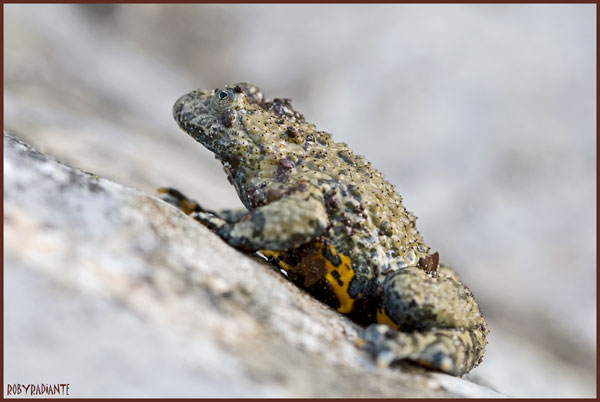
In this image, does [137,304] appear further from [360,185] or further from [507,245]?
[507,245]

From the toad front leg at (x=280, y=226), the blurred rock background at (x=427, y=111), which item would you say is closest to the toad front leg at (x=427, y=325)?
the toad front leg at (x=280, y=226)

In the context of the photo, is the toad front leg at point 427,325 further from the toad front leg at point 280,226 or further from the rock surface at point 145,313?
the toad front leg at point 280,226

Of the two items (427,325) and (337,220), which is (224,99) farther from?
(427,325)

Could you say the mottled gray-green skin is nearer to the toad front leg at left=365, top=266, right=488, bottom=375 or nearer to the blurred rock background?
the toad front leg at left=365, top=266, right=488, bottom=375

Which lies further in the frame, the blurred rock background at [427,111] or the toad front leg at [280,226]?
the blurred rock background at [427,111]

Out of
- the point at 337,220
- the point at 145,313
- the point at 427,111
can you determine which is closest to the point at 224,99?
the point at 337,220

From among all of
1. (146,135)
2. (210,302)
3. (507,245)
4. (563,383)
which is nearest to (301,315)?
(210,302)
